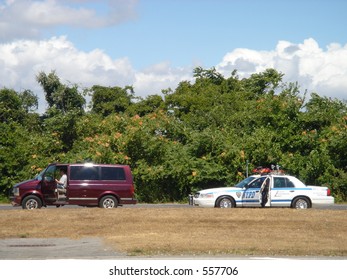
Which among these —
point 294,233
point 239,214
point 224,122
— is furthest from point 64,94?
point 294,233

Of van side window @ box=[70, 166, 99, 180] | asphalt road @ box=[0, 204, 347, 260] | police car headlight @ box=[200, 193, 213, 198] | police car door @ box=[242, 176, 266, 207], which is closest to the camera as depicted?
asphalt road @ box=[0, 204, 347, 260]

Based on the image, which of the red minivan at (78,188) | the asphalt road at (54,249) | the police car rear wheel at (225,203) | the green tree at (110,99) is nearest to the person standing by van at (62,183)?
the red minivan at (78,188)

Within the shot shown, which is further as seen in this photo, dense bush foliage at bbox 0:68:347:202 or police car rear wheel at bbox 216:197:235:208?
dense bush foliage at bbox 0:68:347:202

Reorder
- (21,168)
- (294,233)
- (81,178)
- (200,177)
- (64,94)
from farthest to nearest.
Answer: (64,94), (21,168), (200,177), (81,178), (294,233)

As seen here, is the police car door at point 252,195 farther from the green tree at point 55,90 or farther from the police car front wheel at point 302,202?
the green tree at point 55,90

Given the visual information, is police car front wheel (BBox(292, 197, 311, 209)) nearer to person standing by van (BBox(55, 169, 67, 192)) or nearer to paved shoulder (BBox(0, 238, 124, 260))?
person standing by van (BBox(55, 169, 67, 192))

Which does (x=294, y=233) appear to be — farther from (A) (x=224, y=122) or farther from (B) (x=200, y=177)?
(A) (x=224, y=122)

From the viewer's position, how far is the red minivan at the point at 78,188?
26719mm

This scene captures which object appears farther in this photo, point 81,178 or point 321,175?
point 321,175

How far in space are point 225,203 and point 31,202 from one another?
742cm

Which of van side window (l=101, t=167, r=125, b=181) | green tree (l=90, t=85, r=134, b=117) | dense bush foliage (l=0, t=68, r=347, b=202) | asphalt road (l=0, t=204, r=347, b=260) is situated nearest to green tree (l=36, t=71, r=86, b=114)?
green tree (l=90, t=85, r=134, b=117)

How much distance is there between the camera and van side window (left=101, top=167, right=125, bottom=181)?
2733cm
